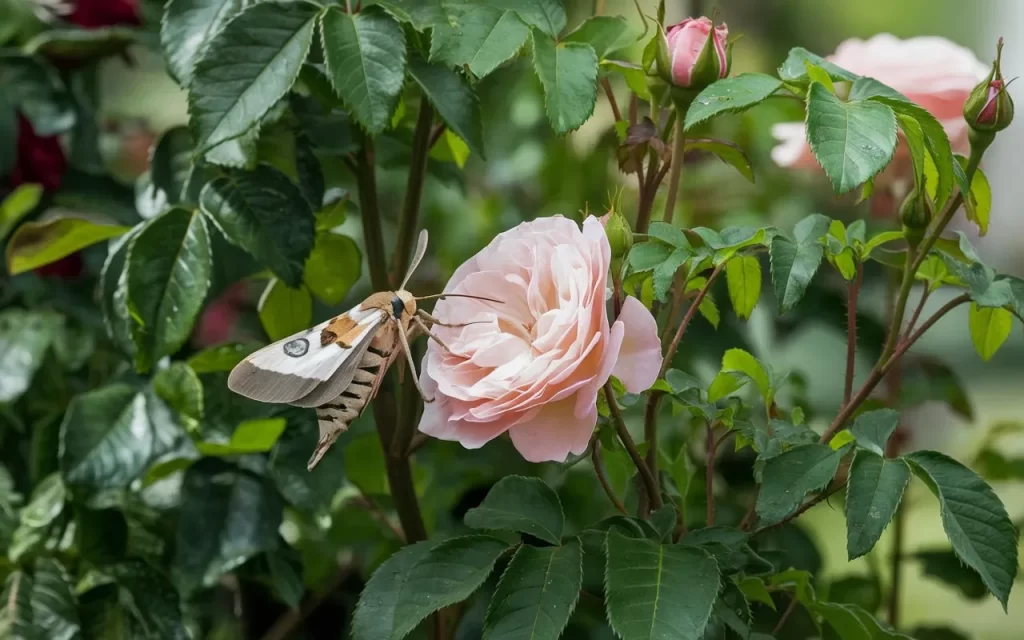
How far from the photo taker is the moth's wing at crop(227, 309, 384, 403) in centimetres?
40

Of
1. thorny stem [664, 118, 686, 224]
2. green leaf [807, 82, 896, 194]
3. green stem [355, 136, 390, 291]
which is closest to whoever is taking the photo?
green leaf [807, 82, 896, 194]

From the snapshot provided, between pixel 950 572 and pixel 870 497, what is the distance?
1.65 ft

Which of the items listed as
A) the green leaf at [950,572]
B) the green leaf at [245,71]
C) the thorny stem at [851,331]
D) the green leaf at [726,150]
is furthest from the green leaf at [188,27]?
the green leaf at [950,572]

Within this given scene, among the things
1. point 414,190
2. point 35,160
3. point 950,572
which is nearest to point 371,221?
point 414,190

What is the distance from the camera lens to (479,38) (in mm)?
461

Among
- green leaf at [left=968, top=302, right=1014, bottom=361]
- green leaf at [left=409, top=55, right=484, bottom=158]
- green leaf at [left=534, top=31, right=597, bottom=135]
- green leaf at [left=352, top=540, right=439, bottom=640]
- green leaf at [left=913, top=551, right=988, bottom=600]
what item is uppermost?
green leaf at [left=534, top=31, right=597, bottom=135]

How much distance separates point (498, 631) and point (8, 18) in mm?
788

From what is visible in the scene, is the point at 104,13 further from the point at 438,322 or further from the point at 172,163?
the point at 438,322

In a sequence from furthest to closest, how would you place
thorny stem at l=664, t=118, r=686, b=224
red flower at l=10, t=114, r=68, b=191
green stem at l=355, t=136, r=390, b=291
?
1. red flower at l=10, t=114, r=68, b=191
2. green stem at l=355, t=136, r=390, b=291
3. thorny stem at l=664, t=118, r=686, b=224

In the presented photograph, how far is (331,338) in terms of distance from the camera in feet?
1.37

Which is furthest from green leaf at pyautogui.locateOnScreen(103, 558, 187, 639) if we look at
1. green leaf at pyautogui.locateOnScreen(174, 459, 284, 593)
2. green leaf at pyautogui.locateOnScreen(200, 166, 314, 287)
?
green leaf at pyautogui.locateOnScreen(200, 166, 314, 287)

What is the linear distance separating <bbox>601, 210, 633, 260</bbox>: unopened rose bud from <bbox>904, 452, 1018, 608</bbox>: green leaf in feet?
0.52

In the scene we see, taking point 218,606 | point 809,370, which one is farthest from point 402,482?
point 809,370

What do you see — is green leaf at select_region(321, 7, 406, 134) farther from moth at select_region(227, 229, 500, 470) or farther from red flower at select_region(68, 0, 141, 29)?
red flower at select_region(68, 0, 141, 29)
